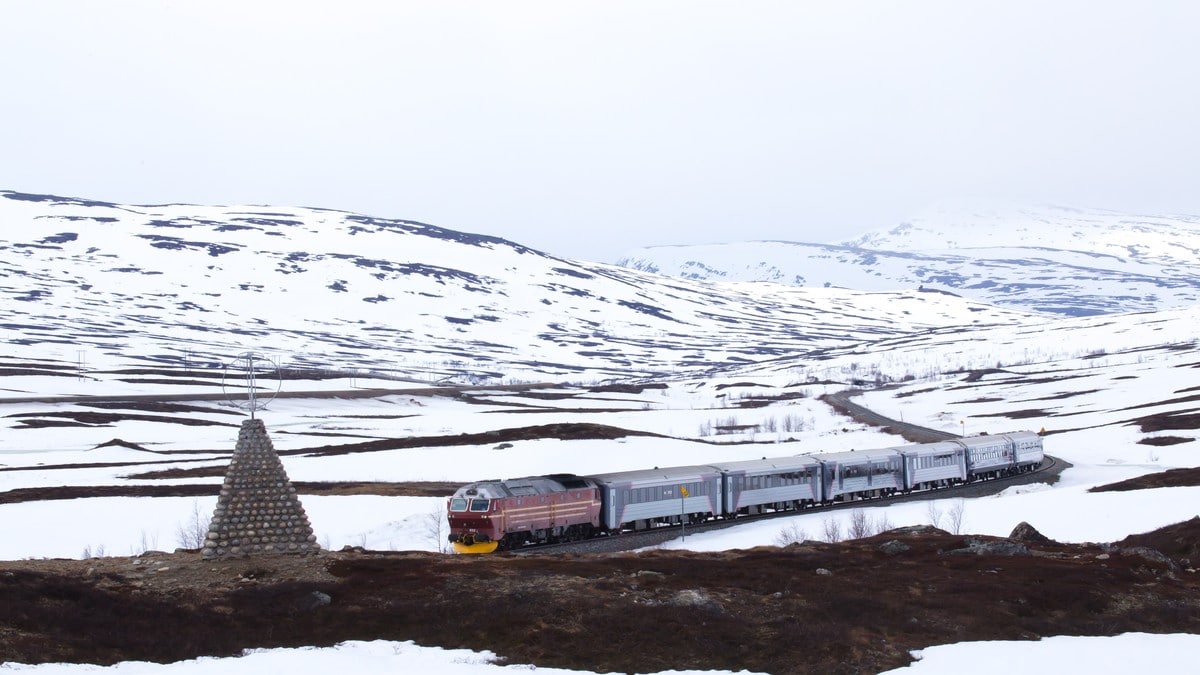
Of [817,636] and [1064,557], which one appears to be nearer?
[817,636]

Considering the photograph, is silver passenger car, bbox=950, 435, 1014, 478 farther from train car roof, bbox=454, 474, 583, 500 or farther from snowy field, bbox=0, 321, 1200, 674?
train car roof, bbox=454, 474, 583, 500

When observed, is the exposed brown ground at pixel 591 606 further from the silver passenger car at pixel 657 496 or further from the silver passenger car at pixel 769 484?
the silver passenger car at pixel 769 484

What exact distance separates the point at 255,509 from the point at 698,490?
112 ft

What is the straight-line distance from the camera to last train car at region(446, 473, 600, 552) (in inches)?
2030

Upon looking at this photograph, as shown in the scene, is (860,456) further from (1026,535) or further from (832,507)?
(1026,535)

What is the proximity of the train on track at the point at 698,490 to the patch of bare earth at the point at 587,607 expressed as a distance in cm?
1165

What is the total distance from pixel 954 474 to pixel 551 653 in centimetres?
6055

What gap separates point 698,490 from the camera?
64.0 m

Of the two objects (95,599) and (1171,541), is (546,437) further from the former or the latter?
(95,599)

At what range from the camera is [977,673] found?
27656mm

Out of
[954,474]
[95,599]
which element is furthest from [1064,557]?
[954,474]

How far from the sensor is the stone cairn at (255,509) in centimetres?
3309

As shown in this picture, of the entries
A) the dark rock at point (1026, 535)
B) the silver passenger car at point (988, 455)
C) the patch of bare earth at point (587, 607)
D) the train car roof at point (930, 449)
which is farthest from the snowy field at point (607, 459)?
the dark rock at point (1026, 535)

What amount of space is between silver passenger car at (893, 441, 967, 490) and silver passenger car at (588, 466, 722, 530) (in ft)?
61.8
